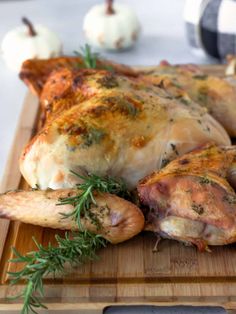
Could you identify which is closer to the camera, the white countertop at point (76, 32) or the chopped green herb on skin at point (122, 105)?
the chopped green herb on skin at point (122, 105)

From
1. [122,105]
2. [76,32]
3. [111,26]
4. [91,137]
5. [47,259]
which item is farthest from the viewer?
[76,32]

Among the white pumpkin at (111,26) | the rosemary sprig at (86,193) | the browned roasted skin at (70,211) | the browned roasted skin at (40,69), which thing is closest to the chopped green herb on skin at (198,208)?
the browned roasted skin at (70,211)

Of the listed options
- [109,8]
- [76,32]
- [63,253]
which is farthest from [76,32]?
[63,253]

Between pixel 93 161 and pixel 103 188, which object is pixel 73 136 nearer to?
pixel 93 161

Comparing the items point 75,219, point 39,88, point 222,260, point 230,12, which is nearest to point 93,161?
point 75,219

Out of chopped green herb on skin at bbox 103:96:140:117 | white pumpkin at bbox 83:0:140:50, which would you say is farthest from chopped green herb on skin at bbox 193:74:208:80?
white pumpkin at bbox 83:0:140:50

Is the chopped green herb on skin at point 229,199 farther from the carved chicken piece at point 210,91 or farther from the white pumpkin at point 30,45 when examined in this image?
the white pumpkin at point 30,45

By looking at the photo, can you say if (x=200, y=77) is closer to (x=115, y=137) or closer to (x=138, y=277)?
(x=115, y=137)
